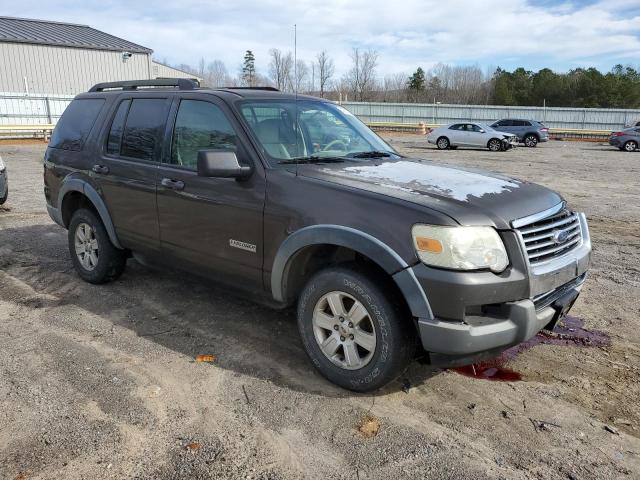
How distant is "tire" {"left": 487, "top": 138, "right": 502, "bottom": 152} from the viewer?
26.2 m

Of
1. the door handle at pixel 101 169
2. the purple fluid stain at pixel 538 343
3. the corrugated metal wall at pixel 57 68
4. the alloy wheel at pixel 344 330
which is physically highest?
the corrugated metal wall at pixel 57 68

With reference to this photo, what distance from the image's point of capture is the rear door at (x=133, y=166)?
14.8ft

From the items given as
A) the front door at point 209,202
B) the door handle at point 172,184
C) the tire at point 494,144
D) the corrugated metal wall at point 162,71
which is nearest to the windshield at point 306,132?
the front door at point 209,202

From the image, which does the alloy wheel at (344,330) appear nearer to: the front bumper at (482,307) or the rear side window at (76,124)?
the front bumper at (482,307)

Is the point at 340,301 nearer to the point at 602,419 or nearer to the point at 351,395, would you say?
the point at 351,395

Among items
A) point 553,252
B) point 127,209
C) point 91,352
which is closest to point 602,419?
point 553,252

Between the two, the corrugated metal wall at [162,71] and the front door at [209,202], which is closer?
the front door at [209,202]

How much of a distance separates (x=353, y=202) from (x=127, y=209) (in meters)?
2.45

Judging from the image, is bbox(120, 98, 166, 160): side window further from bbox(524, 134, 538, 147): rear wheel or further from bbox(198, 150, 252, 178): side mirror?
bbox(524, 134, 538, 147): rear wheel

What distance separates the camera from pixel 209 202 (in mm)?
3990

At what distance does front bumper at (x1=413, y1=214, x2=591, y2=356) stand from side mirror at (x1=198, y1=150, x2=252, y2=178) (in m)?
1.45

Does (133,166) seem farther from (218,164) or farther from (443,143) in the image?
(443,143)

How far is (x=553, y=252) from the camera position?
10.8ft

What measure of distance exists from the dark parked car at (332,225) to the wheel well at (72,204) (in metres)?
0.25
